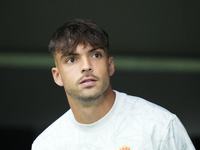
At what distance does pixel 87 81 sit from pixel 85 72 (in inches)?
2.0

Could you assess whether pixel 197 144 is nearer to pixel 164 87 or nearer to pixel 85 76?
pixel 164 87

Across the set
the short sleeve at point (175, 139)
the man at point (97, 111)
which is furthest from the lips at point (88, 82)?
the short sleeve at point (175, 139)

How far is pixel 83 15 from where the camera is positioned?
314 centimetres

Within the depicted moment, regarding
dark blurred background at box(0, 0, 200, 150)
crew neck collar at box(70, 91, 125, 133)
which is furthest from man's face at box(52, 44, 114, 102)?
dark blurred background at box(0, 0, 200, 150)

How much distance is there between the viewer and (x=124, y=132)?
1.62 metres

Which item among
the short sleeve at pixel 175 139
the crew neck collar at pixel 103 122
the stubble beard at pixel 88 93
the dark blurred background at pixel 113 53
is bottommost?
the short sleeve at pixel 175 139

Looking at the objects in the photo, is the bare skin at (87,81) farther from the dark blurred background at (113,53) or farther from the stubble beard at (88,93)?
the dark blurred background at (113,53)

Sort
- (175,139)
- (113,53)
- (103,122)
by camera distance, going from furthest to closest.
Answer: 1. (113,53)
2. (103,122)
3. (175,139)

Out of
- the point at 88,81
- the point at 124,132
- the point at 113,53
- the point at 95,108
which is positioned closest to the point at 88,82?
the point at 88,81

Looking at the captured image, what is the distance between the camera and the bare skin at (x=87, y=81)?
5.12 feet

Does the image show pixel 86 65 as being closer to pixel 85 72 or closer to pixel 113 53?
pixel 85 72

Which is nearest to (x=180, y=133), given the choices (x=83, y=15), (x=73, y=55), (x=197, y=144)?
(x=73, y=55)

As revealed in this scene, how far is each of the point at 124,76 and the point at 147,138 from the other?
1.78 meters

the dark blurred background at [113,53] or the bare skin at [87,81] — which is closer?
the bare skin at [87,81]
